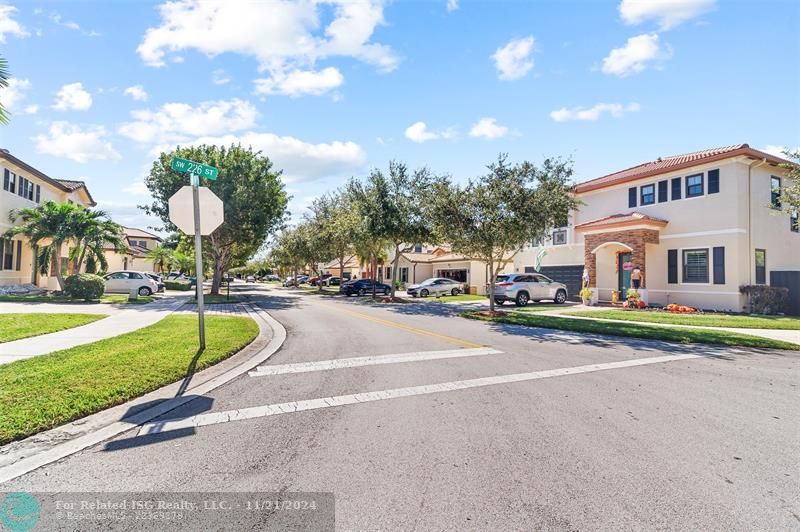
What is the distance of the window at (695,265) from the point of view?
2116 cm

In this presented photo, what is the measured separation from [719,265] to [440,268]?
27463 mm

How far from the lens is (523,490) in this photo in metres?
3.54

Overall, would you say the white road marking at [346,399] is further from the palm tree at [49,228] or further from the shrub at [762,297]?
the palm tree at [49,228]

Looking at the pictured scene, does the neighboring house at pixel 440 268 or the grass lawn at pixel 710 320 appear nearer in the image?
the grass lawn at pixel 710 320

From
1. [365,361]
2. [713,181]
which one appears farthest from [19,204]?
[713,181]

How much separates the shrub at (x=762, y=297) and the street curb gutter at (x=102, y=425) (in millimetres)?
21505

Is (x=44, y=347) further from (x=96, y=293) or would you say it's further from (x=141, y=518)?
(x=96, y=293)

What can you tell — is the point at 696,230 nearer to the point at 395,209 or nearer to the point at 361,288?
the point at 395,209

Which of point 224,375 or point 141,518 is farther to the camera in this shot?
point 224,375

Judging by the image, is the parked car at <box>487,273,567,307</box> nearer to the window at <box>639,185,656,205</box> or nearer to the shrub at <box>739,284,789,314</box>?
the window at <box>639,185,656,205</box>

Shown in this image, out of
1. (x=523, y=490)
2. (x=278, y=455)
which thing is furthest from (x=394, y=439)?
(x=523, y=490)

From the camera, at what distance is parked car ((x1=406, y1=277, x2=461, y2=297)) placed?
35.0 meters

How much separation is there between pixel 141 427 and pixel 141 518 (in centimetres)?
203

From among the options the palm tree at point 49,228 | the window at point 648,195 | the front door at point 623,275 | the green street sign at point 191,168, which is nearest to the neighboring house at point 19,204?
the palm tree at point 49,228
